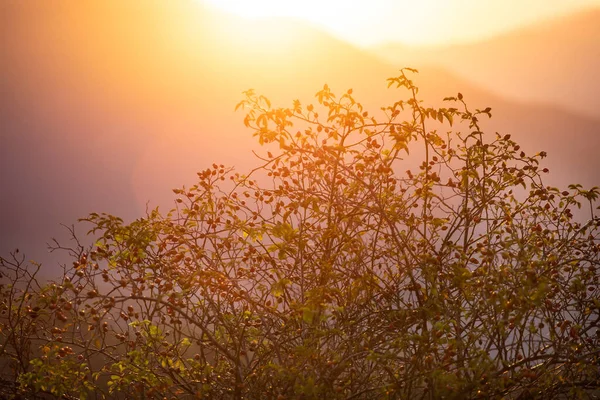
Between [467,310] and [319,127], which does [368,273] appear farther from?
[319,127]

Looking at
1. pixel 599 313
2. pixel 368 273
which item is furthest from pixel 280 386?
pixel 599 313

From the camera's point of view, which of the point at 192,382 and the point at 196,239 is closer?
the point at 196,239

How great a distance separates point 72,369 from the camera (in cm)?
581

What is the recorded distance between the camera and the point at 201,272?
5.01 metres

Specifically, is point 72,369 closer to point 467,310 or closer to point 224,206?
point 224,206

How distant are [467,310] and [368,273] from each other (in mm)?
929

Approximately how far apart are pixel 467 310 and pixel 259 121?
2.39 m

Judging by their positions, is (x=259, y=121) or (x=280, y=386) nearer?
(x=259, y=121)

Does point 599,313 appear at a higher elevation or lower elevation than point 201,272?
lower

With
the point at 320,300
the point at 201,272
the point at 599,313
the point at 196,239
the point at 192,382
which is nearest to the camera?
the point at 320,300

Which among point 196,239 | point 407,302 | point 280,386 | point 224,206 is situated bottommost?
point 280,386

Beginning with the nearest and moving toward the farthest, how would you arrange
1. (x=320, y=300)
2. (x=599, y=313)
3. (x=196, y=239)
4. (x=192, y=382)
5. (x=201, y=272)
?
(x=320, y=300), (x=201, y=272), (x=599, y=313), (x=196, y=239), (x=192, y=382)

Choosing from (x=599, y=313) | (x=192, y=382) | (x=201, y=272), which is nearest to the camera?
(x=201, y=272)

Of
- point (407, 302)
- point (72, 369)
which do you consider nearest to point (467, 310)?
point (407, 302)
